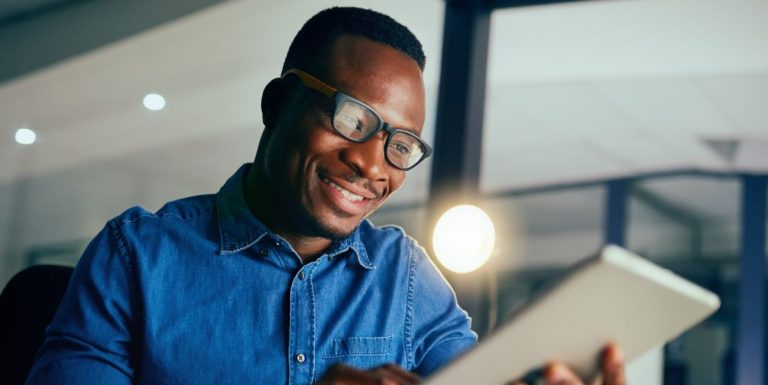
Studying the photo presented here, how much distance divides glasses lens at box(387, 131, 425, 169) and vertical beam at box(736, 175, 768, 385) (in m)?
6.08

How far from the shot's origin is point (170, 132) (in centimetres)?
318

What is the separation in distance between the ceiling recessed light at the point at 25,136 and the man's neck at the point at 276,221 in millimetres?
1756

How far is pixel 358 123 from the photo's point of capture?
4.46ft

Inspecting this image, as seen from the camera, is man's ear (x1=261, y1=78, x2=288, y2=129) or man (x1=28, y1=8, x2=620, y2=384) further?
man's ear (x1=261, y1=78, x2=288, y2=129)

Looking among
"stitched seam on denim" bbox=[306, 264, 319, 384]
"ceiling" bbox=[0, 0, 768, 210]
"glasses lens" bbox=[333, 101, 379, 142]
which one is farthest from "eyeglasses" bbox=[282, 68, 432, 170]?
"ceiling" bbox=[0, 0, 768, 210]

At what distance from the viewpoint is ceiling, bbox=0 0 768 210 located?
2.93 meters

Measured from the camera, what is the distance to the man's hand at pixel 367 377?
39.5 inches

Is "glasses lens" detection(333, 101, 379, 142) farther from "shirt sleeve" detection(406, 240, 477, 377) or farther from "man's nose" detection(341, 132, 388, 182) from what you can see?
"shirt sleeve" detection(406, 240, 477, 377)

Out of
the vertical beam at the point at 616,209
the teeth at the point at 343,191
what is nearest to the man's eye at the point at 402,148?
the teeth at the point at 343,191

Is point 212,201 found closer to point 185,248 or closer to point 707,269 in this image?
point 185,248

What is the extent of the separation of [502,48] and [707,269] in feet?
26.9

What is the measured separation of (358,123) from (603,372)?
1.95ft

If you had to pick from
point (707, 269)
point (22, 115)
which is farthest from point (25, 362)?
point (707, 269)

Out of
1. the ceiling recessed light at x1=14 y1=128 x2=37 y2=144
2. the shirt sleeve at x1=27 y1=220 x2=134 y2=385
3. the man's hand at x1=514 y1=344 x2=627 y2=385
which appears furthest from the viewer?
the ceiling recessed light at x1=14 y1=128 x2=37 y2=144
